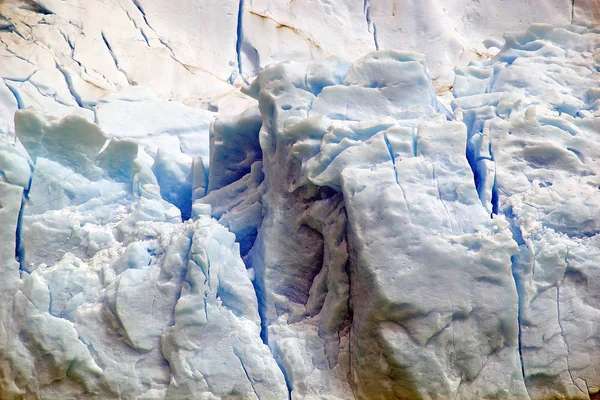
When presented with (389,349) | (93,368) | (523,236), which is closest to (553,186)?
(523,236)

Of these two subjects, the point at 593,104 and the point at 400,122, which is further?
the point at 593,104

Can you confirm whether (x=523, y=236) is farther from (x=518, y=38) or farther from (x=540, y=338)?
(x=518, y=38)

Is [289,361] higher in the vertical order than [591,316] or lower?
lower

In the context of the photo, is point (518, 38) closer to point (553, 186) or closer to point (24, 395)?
point (553, 186)

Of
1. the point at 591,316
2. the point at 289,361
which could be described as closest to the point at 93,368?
the point at 289,361

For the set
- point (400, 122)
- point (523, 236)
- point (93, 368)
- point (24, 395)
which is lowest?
point (24, 395)

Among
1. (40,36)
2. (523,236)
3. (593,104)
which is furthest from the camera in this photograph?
(40,36)

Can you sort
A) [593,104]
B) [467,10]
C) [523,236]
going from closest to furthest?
[523,236]
[593,104]
[467,10]
